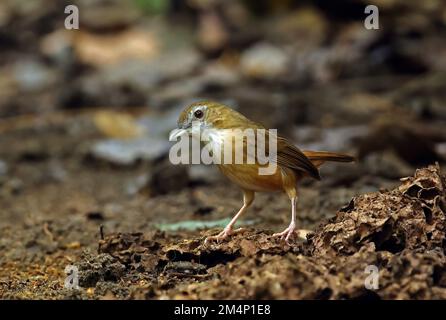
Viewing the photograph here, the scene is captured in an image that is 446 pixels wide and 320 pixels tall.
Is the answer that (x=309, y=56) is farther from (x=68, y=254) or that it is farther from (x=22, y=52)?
(x=68, y=254)

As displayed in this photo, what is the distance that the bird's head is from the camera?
5270 mm

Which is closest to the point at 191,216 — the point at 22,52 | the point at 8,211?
the point at 8,211

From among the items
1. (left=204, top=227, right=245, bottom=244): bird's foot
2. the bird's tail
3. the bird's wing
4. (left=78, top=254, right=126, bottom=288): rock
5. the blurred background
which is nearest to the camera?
(left=78, top=254, right=126, bottom=288): rock

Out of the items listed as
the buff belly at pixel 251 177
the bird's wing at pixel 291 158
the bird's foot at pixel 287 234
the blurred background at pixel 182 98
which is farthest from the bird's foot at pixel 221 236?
the blurred background at pixel 182 98

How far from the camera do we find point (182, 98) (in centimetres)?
1056

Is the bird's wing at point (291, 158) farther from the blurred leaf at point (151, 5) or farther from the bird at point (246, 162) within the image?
the blurred leaf at point (151, 5)

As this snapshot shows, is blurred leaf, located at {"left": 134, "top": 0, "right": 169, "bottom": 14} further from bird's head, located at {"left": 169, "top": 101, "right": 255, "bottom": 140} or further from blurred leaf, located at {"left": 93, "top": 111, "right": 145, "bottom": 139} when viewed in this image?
A: bird's head, located at {"left": 169, "top": 101, "right": 255, "bottom": 140}

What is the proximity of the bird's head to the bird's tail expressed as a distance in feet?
1.64

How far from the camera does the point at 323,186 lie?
23.9ft

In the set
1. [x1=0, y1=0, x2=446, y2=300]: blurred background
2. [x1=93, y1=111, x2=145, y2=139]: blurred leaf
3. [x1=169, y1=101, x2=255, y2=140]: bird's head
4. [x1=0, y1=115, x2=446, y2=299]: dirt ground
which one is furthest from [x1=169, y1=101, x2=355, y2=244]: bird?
[x1=93, y1=111, x2=145, y2=139]: blurred leaf

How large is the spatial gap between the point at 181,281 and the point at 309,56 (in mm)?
7537

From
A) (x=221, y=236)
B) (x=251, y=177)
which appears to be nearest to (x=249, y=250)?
(x=221, y=236)

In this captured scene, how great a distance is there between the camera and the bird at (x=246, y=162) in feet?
16.5

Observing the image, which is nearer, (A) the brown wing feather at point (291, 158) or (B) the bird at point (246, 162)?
(B) the bird at point (246, 162)
